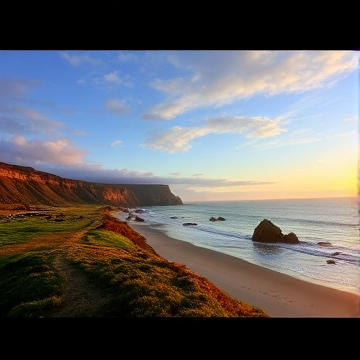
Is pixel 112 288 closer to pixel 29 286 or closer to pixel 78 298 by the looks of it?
pixel 78 298

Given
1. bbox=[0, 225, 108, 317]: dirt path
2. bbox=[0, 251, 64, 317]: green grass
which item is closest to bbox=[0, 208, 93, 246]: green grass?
bbox=[0, 225, 108, 317]: dirt path

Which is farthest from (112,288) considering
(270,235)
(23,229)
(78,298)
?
(270,235)

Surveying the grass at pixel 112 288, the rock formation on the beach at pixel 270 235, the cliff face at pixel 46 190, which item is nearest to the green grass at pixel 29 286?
the grass at pixel 112 288

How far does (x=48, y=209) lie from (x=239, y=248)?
16.9 metres

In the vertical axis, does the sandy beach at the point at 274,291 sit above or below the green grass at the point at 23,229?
below

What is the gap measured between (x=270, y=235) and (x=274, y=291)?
471 inches

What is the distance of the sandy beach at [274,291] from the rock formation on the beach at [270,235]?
767 centimetres

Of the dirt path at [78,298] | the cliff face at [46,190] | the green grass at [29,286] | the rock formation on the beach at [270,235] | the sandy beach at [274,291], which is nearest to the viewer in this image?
the dirt path at [78,298]

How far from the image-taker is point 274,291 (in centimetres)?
898

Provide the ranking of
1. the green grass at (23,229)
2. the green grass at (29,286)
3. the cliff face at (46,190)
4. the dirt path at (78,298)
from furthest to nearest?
the cliff face at (46,190) → the green grass at (23,229) → the green grass at (29,286) → the dirt path at (78,298)

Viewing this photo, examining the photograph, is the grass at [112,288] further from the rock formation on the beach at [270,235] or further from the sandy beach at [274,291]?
the rock formation on the beach at [270,235]

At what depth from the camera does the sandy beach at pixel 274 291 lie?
760 centimetres
